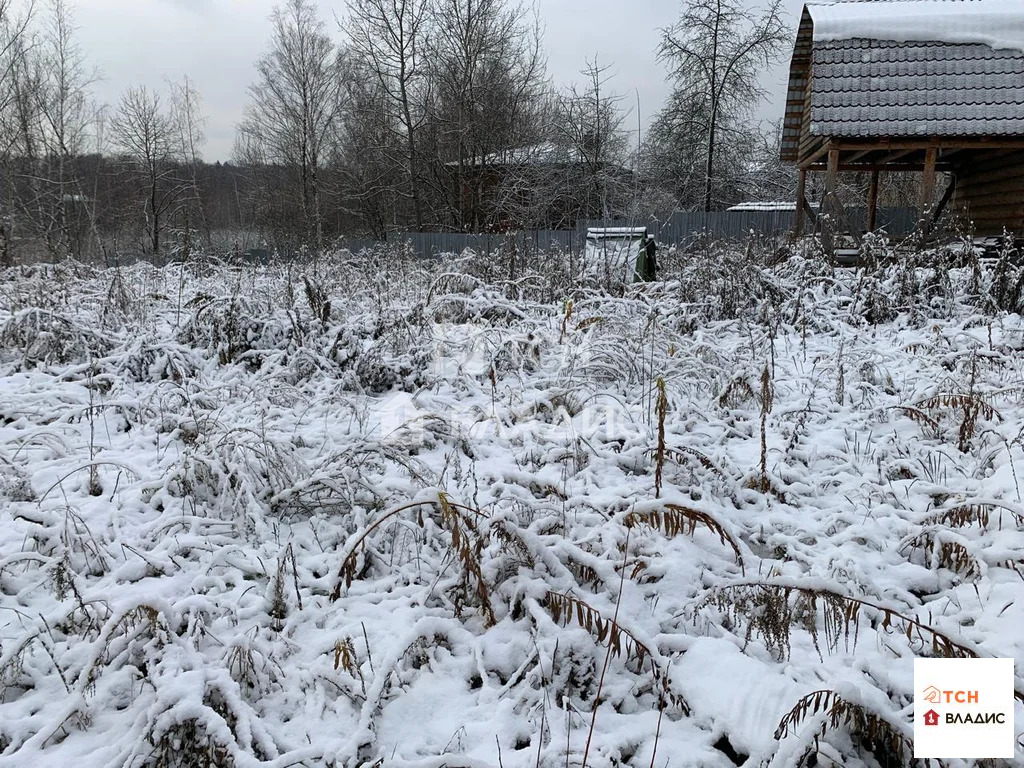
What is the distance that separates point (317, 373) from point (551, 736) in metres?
3.66

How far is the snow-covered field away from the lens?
5.69 ft

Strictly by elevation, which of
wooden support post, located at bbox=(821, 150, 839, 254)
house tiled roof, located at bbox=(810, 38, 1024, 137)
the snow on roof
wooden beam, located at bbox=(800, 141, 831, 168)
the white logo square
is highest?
the snow on roof

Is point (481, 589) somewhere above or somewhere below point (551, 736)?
above

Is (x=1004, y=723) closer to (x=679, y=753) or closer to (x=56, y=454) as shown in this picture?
(x=679, y=753)

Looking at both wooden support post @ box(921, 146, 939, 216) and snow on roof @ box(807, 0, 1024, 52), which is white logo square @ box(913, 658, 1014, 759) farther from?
snow on roof @ box(807, 0, 1024, 52)

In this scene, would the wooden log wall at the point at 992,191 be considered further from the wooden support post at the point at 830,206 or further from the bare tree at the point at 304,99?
the bare tree at the point at 304,99

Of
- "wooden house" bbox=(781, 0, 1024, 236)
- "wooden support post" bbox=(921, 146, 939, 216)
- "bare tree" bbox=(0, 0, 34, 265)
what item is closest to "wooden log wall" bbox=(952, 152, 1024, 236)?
"wooden support post" bbox=(921, 146, 939, 216)

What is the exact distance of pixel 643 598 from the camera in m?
2.31

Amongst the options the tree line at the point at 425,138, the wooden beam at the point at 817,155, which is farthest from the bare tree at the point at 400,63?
the wooden beam at the point at 817,155

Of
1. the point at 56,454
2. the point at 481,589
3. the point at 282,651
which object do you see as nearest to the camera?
the point at 282,651

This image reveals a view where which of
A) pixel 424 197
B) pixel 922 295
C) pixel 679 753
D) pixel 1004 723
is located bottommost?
pixel 679 753

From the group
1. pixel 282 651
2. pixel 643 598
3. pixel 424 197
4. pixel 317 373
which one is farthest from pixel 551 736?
pixel 424 197

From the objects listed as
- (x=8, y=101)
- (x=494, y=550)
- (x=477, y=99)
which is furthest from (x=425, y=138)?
(x=494, y=550)

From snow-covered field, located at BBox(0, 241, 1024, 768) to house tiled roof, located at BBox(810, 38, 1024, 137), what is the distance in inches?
263
